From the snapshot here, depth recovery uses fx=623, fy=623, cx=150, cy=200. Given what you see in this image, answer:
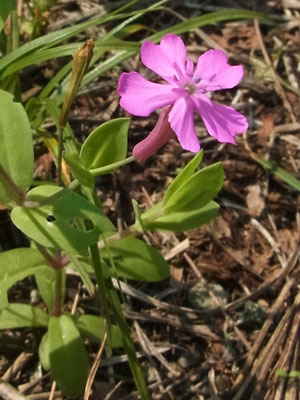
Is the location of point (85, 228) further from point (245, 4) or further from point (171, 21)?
point (245, 4)

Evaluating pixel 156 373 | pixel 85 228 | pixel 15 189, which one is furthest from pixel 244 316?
pixel 15 189

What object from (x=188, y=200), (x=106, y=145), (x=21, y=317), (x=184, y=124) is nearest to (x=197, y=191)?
(x=188, y=200)

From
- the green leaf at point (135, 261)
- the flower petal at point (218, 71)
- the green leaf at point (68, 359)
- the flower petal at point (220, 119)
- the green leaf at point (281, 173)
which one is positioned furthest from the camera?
the green leaf at point (281, 173)

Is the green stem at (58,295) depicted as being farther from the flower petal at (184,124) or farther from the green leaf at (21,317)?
the flower petal at (184,124)

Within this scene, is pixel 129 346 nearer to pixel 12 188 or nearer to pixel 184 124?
pixel 12 188

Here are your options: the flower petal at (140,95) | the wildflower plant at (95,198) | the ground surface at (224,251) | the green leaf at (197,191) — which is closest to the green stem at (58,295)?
the wildflower plant at (95,198)

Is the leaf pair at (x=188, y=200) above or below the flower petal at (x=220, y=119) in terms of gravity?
below

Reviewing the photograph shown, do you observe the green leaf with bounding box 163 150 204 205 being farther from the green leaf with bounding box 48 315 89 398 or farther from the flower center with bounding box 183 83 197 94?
the green leaf with bounding box 48 315 89 398
